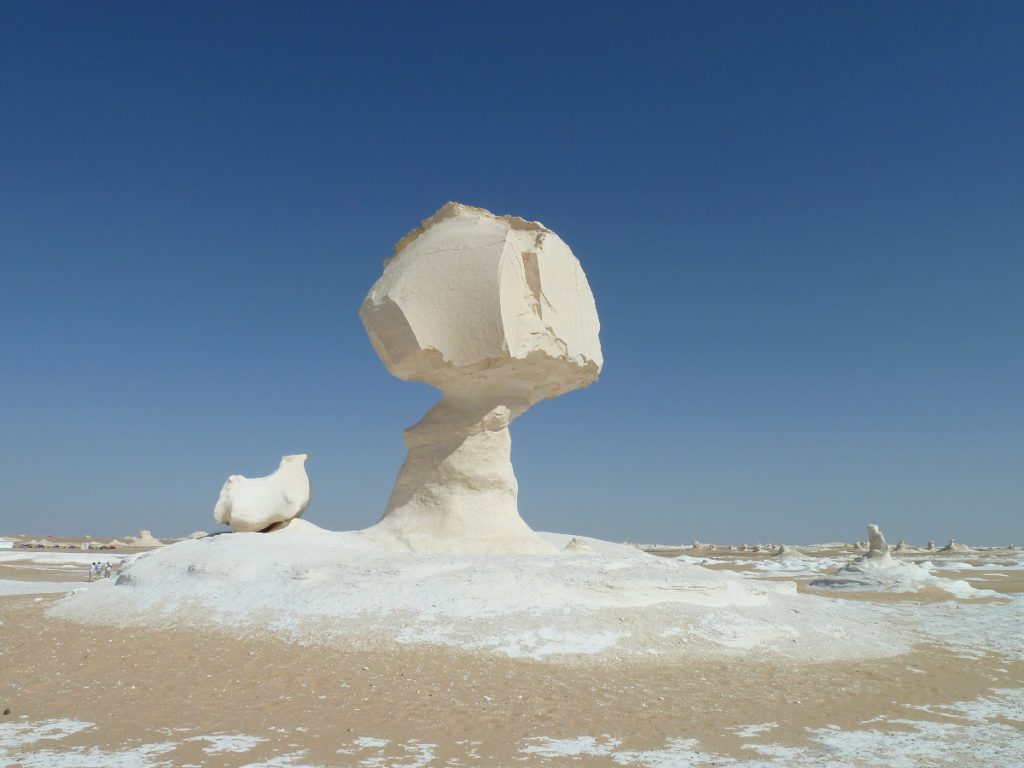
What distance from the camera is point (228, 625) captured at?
8.92 metres

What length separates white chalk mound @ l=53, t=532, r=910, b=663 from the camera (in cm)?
825

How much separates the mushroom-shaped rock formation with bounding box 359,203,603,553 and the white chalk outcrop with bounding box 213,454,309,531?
230 cm

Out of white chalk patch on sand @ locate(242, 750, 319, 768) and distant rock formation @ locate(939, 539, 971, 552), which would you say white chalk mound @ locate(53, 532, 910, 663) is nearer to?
white chalk patch on sand @ locate(242, 750, 319, 768)

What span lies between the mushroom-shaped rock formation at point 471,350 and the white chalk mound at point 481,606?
184 cm

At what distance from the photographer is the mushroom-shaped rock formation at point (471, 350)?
1214 cm

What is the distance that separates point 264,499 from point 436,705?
349 inches

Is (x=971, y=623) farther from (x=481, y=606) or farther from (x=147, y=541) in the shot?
(x=147, y=541)

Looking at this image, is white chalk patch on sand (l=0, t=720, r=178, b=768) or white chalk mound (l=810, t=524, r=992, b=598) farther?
white chalk mound (l=810, t=524, r=992, b=598)

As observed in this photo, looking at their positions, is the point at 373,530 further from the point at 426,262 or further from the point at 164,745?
the point at 164,745

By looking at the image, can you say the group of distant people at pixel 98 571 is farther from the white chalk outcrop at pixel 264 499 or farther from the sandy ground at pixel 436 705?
the sandy ground at pixel 436 705

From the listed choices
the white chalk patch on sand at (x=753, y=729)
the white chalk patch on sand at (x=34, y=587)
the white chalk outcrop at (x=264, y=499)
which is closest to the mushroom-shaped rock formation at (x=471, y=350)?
the white chalk outcrop at (x=264, y=499)

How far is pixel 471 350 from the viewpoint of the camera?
12.2 meters

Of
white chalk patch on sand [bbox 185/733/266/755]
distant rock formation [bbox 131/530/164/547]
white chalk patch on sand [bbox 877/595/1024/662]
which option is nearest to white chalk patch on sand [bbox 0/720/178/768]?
white chalk patch on sand [bbox 185/733/266/755]

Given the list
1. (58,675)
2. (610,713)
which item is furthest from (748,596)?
(58,675)
